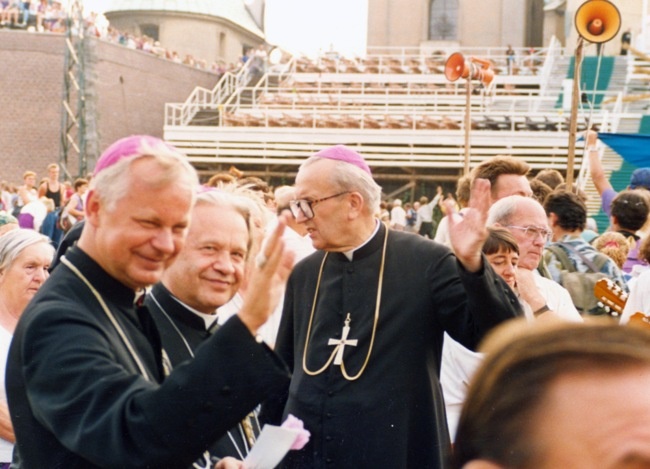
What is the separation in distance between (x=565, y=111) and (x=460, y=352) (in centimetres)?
3114

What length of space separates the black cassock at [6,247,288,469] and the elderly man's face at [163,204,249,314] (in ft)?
2.63

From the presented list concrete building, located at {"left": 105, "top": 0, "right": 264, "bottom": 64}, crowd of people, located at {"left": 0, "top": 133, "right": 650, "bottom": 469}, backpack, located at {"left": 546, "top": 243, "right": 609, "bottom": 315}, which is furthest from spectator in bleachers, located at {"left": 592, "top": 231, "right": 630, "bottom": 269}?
concrete building, located at {"left": 105, "top": 0, "right": 264, "bottom": 64}

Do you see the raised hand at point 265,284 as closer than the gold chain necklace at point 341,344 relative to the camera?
Yes

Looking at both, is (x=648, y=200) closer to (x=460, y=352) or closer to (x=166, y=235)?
(x=460, y=352)

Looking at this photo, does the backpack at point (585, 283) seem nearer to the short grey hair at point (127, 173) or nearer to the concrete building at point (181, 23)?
the short grey hair at point (127, 173)

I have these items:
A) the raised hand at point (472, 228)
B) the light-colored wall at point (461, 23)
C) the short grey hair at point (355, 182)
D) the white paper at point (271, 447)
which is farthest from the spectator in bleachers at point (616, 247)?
the light-colored wall at point (461, 23)

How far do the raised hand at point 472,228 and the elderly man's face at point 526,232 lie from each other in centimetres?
156

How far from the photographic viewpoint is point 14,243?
521 cm

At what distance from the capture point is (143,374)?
2.33 meters

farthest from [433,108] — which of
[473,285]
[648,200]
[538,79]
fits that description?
[473,285]

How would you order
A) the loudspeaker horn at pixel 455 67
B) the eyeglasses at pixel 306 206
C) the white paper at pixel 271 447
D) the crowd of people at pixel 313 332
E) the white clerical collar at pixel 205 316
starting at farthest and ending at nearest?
the loudspeaker horn at pixel 455 67 < the eyeglasses at pixel 306 206 < the white clerical collar at pixel 205 316 < the white paper at pixel 271 447 < the crowd of people at pixel 313 332

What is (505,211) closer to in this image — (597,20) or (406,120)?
(597,20)

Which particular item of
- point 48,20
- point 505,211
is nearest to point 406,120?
point 48,20

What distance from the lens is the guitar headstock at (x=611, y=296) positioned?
16.5 ft
